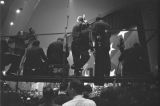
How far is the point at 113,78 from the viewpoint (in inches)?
241

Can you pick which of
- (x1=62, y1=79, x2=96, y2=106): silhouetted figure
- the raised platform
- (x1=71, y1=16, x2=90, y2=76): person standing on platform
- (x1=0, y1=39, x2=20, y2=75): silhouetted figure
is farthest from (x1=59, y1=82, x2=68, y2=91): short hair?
(x1=62, y1=79, x2=96, y2=106): silhouetted figure

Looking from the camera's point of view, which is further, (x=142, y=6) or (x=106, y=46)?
(x=142, y=6)

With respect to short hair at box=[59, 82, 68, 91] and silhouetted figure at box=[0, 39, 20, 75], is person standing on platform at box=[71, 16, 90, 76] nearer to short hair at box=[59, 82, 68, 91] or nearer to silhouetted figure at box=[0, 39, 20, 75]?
short hair at box=[59, 82, 68, 91]

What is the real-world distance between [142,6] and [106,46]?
10.7ft

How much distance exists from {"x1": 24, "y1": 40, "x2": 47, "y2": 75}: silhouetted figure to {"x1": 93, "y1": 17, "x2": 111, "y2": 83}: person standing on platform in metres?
1.28

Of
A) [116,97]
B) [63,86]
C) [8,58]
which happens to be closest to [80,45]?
[63,86]

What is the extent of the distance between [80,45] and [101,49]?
1.85 feet

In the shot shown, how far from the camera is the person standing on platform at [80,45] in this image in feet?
21.0

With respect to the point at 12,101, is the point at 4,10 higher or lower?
higher

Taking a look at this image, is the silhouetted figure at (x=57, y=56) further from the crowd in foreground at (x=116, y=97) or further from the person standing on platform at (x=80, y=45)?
the crowd in foreground at (x=116, y=97)

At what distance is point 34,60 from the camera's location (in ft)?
21.8

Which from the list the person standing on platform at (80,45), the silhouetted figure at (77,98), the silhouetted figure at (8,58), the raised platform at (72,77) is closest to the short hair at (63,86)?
the raised platform at (72,77)

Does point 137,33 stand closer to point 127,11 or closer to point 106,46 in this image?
point 127,11

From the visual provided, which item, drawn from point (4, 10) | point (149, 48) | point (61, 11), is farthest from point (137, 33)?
point (4, 10)
